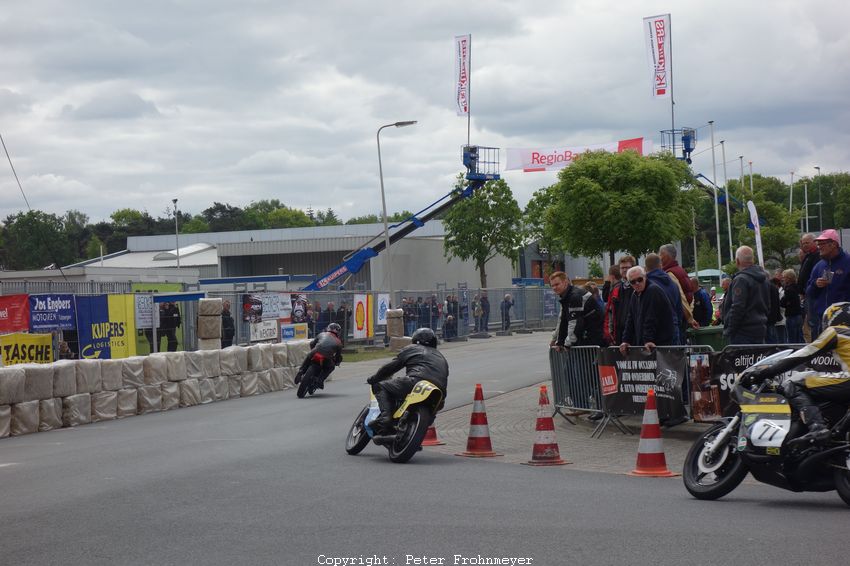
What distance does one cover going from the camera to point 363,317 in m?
35.6

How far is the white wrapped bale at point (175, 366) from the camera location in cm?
1889

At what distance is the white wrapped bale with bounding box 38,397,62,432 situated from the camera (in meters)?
16.0

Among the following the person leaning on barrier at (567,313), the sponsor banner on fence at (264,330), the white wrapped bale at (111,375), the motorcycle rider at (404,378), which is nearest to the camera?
the motorcycle rider at (404,378)

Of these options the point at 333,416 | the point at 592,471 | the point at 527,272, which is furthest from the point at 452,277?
the point at 592,471

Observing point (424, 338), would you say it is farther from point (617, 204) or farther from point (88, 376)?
point (617, 204)

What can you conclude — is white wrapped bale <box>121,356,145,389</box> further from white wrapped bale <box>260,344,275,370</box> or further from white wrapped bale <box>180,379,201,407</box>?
white wrapped bale <box>260,344,275,370</box>

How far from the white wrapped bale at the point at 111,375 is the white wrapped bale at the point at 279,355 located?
530cm

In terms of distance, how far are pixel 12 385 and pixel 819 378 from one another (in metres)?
11.9

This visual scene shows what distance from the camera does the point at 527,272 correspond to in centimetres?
8519

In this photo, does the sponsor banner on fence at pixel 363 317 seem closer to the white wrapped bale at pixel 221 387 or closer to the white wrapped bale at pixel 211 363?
the white wrapped bale at pixel 221 387

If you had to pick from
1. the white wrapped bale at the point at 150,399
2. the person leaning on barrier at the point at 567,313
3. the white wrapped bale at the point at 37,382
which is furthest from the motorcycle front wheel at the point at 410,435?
the white wrapped bale at the point at 150,399

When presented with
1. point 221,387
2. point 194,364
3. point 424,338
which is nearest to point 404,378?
point 424,338

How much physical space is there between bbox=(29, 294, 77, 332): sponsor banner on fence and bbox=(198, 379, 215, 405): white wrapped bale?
4405mm

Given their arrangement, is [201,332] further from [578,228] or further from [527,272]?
[527,272]
